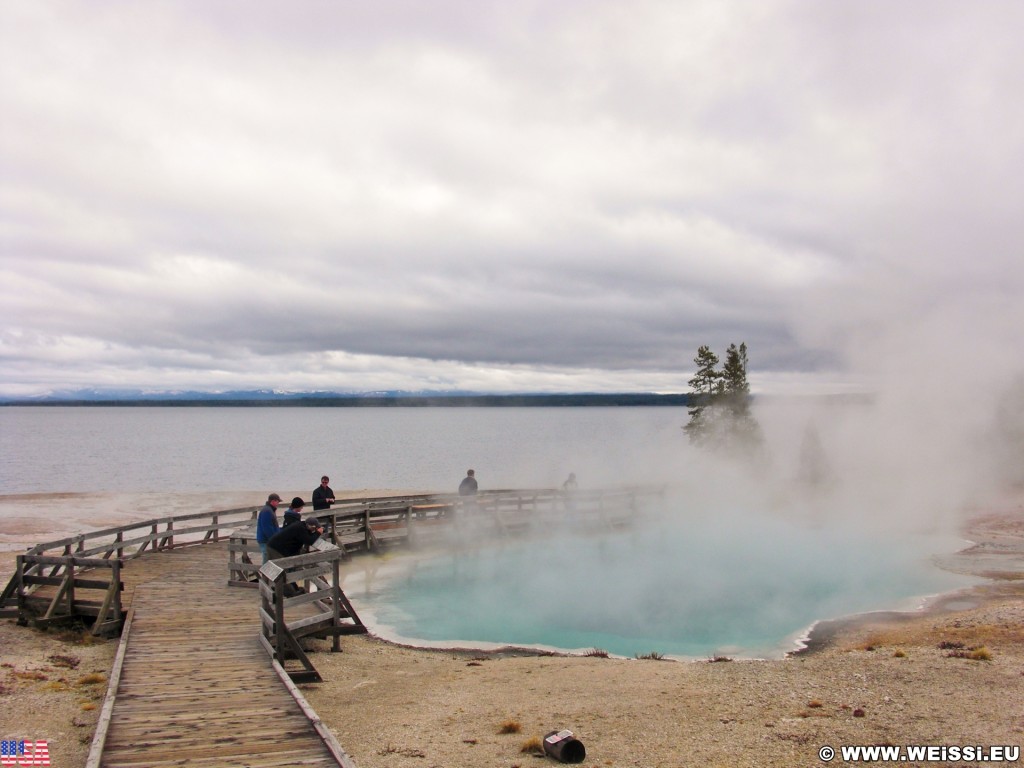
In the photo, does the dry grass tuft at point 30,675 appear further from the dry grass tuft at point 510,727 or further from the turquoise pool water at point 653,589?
the dry grass tuft at point 510,727

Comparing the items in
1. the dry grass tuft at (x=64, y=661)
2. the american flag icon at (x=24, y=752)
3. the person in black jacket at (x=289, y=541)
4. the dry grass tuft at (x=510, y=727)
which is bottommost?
the dry grass tuft at (x=510, y=727)

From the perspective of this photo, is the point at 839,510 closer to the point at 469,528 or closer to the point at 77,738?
the point at 469,528

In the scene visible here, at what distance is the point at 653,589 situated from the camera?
21484 mm

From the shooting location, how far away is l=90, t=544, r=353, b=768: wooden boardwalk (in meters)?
7.41

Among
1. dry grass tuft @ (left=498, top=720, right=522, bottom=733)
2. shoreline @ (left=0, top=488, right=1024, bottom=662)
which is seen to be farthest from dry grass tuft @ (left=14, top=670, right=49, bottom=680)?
dry grass tuft @ (left=498, top=720, right=522, bottom=733)

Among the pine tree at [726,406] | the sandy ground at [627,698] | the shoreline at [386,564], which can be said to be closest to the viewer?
the sandy ground at [627,698]

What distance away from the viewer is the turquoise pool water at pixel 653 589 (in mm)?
16984

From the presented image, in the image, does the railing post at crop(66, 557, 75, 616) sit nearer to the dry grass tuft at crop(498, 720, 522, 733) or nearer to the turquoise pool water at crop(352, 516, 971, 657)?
the turquoise pool water at crop(352, 516, 971, 657)

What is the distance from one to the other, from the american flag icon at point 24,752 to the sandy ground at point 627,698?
0.15m

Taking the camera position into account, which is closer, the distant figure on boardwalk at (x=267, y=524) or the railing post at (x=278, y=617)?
the railing post at (x=278, y=617)

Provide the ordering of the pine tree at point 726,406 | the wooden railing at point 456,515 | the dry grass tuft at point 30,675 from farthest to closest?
the pine tree at point 726,406 → the wooden railing at point 456,515 → the dry grass tuft at point 30,675

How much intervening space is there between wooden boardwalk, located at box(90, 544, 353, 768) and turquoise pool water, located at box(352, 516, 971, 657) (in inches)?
195

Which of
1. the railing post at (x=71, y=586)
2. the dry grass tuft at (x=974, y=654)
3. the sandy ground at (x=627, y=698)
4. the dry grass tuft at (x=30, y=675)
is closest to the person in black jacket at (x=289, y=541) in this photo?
the sandy ground at (x=627, y=698)

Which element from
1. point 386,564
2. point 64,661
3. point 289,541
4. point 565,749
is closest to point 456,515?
point 386,564
